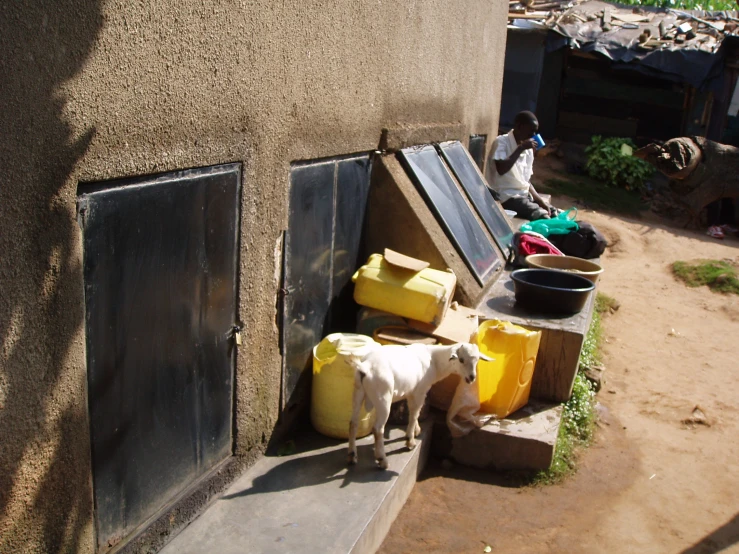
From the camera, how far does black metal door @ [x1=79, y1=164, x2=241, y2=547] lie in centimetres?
→ 268

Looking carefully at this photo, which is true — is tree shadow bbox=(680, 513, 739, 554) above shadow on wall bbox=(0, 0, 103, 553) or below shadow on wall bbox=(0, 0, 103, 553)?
below

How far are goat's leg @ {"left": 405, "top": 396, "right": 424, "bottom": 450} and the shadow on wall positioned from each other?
213 cm

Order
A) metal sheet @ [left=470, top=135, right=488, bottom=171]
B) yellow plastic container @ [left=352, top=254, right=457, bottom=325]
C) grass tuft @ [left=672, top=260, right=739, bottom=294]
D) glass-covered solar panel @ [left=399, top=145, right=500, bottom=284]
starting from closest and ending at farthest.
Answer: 1. yellow plastic container @ [left=352, top=254, right=457, bottom=325]
2. glass-covered solar panel @ [left=399, top=145, right=500, bottom=284]
3. metal sheet @ [left=470, top=135, right=488, bottom=171]
4. grass tuft @ [left=672, top=260, right=739, bottom=294]

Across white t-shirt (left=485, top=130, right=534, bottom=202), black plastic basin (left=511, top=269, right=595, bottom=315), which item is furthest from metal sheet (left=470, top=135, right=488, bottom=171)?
black plastic basin (left=511, top=269, right=595, bottom=315)

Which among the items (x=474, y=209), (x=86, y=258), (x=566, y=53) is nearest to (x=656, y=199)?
(x=566, y=53)

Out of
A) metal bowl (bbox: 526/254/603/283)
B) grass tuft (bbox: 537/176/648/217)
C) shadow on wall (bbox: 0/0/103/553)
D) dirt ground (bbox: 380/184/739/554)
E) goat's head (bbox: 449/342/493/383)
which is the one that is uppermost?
shadow on wall (bbox: 0/0/103/553)

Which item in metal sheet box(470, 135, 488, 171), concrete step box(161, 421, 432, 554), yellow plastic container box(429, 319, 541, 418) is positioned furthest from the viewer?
metal sheet box(470, 135, 488, 171)

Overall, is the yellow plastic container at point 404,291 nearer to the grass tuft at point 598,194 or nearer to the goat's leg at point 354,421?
the goat's leg at point 354,421

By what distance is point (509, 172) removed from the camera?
900cm

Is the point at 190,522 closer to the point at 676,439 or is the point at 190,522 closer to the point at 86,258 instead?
the point at 86,258

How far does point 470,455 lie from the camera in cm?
489

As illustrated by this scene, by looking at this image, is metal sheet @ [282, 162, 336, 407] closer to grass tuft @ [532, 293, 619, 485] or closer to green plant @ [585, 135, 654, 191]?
grass tuft @ [532, 293, 619, 485]

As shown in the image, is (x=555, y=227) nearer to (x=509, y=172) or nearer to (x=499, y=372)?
(x=509, y=172)

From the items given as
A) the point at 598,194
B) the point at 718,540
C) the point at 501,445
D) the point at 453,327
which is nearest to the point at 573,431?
the point at 501,445
